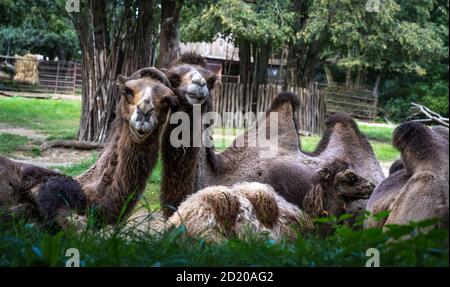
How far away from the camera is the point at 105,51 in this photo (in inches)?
525

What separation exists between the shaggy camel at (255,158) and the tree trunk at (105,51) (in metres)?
5.21

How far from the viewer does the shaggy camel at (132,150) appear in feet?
17.7

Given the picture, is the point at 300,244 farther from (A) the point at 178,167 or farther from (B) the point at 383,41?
(B) the point at 383,41

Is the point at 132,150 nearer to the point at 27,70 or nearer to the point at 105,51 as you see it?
the point at 105,51

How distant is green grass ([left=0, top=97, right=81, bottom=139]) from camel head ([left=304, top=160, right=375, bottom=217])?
9544mm

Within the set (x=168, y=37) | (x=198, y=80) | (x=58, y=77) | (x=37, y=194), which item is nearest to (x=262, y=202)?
(x=198, y=80)

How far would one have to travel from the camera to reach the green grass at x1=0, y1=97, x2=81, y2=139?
16.7 metres

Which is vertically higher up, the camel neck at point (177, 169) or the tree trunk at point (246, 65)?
the tree trunk at point (246, 65)

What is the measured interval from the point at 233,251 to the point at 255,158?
3.47 m

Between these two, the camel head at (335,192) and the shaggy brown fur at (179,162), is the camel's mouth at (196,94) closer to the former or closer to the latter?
the shaggy brown fur at (179,162)

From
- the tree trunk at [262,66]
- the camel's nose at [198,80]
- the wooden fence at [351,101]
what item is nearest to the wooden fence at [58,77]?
the tree trunk at [262,66]

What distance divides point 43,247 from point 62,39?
31492 millimetres

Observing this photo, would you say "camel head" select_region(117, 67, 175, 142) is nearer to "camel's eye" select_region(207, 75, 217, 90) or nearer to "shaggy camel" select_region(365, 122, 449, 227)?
"camel's eye" select_region(207, 75, 217, 90)
